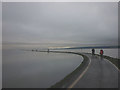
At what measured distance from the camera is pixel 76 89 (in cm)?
654

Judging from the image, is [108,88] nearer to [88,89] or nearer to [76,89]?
[88,89]

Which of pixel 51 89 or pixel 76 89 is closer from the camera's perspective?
pixel 76 89

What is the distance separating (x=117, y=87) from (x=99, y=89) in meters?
1.34

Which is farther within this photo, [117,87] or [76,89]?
[117,87]

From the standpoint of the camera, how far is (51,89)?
705 centimetres

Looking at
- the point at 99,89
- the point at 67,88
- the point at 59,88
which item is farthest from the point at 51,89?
the point at 99,89

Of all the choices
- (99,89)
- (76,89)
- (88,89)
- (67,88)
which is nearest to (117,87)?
(99,89)

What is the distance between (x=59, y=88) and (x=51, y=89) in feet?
1.70

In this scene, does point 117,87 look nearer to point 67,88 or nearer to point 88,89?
point 88,89

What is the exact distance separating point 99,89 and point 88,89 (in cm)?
66

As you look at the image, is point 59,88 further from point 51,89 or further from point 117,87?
point 117,87

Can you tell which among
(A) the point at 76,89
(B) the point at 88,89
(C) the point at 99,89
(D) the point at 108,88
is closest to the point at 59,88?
(A) the point at 76,89

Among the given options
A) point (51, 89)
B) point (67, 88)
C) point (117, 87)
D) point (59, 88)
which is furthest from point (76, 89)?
point (117, 87)

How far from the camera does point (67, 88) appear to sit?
6.81 m
